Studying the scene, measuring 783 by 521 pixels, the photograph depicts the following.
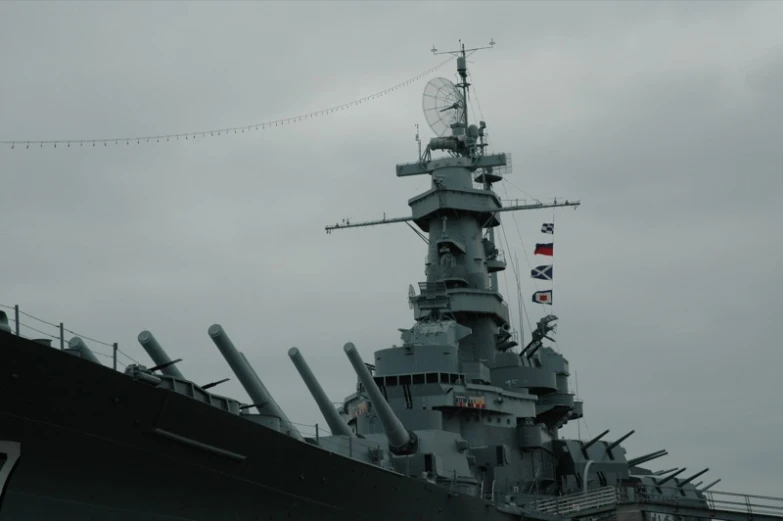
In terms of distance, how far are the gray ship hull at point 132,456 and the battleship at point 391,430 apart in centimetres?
2

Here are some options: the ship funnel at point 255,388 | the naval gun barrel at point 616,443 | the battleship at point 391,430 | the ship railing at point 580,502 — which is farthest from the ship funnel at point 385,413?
→ the naval gun barrel at point 616,443

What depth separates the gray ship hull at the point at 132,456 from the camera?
40.2 ft

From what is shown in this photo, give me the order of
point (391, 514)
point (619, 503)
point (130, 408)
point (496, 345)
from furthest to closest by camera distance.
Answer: point (496, 345)
point (619, 503)
point (391, 514)
point (130, 408)

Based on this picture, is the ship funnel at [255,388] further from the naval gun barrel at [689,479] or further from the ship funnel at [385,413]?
the naval gun barrel at [689,479]

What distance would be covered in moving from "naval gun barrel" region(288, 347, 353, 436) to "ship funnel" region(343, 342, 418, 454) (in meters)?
0.70


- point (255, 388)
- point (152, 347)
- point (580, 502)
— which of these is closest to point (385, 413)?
point (255, 388)

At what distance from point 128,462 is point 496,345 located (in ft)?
50.1

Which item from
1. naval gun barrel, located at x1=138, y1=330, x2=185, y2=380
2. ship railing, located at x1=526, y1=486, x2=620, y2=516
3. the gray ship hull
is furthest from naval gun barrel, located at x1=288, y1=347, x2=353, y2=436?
ship railing, located at x1=526, y1=486, x2=620, y2=516

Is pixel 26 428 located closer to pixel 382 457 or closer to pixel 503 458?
pixel 382 457

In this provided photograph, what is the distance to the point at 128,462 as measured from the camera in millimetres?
13242

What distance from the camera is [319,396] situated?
18.0 m

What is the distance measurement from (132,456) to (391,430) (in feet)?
22.8

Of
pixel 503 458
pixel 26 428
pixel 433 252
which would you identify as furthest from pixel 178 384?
pixel 433 252

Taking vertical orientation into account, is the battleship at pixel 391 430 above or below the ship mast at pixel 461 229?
below
